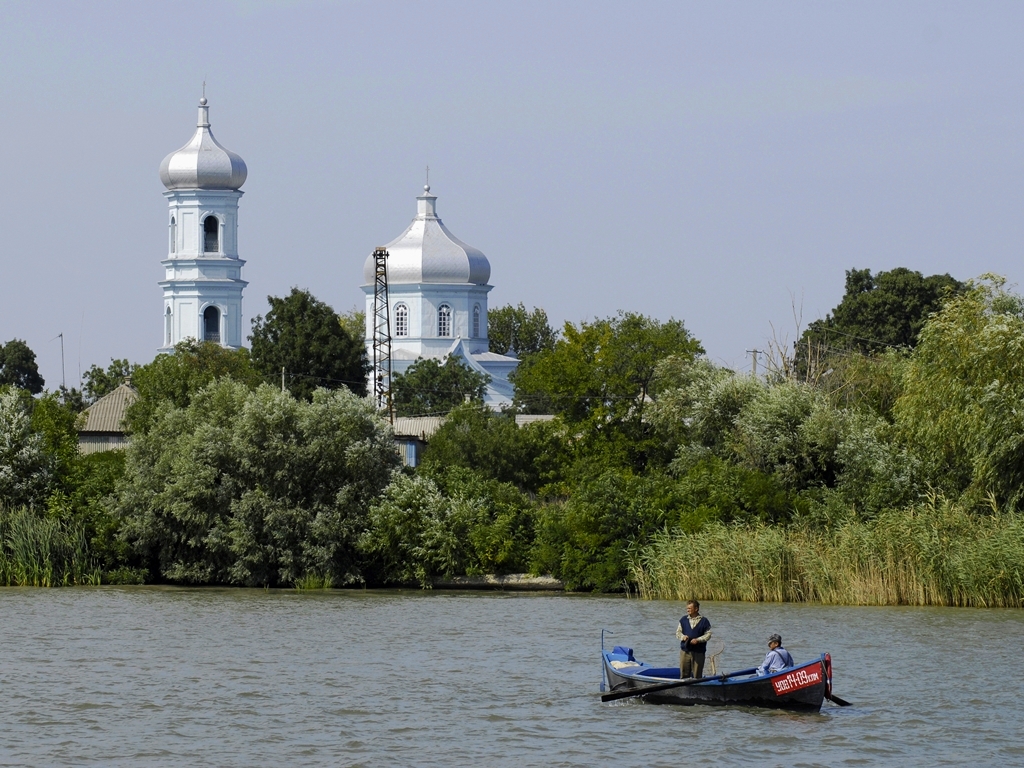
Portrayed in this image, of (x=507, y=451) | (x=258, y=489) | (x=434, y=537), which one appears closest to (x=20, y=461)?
(x=258, y=489)

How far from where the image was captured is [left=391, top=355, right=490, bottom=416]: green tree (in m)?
94.4

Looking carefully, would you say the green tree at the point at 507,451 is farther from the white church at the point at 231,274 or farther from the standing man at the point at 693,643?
the white church at the point at 231,274

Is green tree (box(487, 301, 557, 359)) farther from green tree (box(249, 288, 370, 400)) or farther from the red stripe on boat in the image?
the red stripe on boat

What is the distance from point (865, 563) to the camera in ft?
125

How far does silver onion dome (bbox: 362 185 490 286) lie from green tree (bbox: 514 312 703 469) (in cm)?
4678

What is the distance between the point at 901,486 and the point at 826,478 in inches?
151

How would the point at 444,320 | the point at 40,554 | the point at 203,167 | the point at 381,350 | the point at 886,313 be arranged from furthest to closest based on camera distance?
the point at 444,320, the point at 203,167, the point at 886,313, the point at 381,350, the point at 40,554

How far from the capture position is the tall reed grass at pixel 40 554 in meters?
44.6

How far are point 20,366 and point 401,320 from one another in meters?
24.6

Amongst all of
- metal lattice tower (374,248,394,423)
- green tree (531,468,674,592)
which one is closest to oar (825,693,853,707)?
green tree (531,468,674,592)

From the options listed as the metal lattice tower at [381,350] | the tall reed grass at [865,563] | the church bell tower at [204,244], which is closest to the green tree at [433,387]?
the metal lattice tower at [381,350]

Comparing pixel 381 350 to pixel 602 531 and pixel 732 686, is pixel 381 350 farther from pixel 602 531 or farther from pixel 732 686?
pixel 732 686

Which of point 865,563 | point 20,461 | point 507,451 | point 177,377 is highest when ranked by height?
point 177,377

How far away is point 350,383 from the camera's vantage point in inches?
3164
